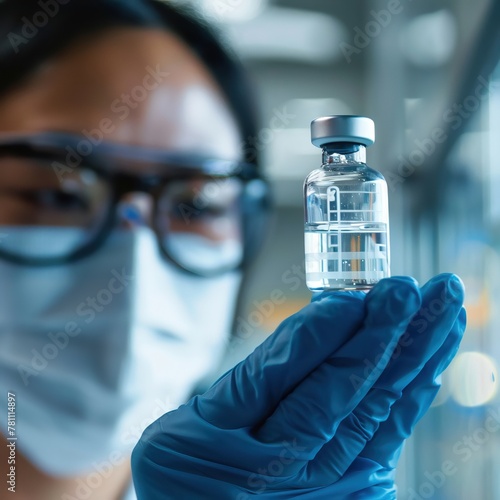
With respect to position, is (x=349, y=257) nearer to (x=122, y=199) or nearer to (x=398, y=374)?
(x=398, y=374)

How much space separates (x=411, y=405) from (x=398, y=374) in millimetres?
104

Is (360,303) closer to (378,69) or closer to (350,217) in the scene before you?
(350,217)

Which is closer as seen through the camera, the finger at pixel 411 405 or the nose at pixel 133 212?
the finger at pixel 411 405

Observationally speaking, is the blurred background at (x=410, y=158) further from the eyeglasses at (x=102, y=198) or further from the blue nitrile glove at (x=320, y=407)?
the blue nitrile glove at (x=320, y=407)

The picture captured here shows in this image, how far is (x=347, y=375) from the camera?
0.72 metres

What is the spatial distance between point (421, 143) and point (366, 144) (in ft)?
4.93

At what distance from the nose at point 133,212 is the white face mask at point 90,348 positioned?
36mm

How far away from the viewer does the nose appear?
186cm

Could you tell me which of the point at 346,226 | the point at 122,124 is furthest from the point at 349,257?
the point at 122,124

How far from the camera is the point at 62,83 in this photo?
5.96ft

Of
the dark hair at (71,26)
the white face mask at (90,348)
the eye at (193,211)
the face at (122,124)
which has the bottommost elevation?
the white face mask at (90,348)

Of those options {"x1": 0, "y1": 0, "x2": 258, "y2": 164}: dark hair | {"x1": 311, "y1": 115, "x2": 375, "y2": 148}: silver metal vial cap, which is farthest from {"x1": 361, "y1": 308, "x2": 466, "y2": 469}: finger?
{"x1": 0, "y1": 0, "x2": 258, "y2": 164}: dark hair

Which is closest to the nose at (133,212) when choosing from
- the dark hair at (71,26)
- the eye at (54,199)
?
the eye at (54,199)

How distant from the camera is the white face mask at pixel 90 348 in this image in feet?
5.73
